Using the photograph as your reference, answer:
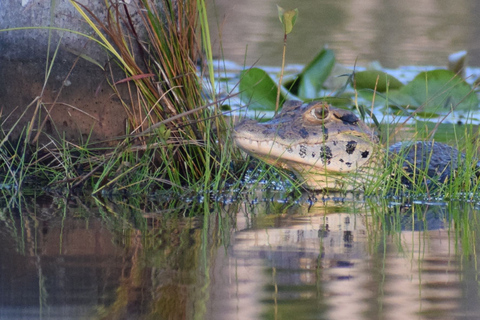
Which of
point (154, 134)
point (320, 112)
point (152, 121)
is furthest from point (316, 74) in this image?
point (154, 134)

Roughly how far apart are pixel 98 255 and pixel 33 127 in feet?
5.72

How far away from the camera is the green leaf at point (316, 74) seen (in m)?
6.46

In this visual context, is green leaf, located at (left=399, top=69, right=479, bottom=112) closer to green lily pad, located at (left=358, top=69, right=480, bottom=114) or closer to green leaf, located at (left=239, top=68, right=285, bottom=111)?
green lily pad, located at (left=358, top=69, right=480, bottom=114)

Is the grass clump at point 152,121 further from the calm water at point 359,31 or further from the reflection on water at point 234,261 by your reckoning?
the calm water at point 359,31

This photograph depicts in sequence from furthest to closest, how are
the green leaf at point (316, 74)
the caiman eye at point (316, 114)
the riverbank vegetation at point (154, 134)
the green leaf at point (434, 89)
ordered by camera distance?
the green leaf at point (316, 74) → the green leaf at point (434, 89) → the caiman eye at point (316, 114) → the riverbank vegetation at point (154, 134)

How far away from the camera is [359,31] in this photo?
12.1 metres

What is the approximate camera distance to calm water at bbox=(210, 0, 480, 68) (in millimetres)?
9320

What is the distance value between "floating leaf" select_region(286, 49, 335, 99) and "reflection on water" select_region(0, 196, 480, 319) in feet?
10.4

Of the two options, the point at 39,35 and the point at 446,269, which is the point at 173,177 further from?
the point at 446,269

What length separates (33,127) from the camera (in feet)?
12.7

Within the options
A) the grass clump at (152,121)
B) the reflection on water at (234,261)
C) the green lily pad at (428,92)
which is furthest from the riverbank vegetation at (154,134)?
the green lily pad at (428,92)

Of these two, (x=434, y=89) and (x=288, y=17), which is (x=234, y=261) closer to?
(x=288, y=17)

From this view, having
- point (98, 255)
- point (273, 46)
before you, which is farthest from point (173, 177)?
point (273, 46)

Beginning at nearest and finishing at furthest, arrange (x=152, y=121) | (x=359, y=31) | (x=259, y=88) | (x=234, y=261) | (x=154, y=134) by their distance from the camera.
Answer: (x=234, y=261) < (x=154, y=134) < (x=152, y=121) < (x=259, y=88) < (x=359, y=31)
